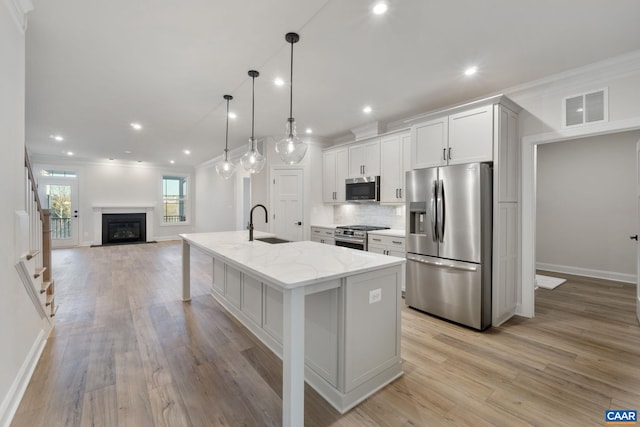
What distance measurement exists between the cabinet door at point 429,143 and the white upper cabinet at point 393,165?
0.51 metres

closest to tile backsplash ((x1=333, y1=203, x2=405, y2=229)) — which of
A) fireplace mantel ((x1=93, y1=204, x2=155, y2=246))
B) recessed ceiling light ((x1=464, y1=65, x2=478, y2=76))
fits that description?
recessed ceiling light ((x1=464, y1=65, x2=478, y2=76))

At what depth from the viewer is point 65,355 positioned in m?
2.39

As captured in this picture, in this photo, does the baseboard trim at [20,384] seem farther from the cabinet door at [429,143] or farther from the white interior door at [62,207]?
the white interior door at [62,207]

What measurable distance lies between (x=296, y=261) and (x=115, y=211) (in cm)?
926

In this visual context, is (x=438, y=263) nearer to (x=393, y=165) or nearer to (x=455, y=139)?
(x=455, y=139)

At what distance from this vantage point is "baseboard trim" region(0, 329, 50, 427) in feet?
5.36

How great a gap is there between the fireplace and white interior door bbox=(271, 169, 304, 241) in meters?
6.26

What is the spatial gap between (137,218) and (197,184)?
7.11ft

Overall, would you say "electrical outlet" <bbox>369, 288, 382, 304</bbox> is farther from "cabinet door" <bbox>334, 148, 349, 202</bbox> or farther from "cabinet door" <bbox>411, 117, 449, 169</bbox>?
"cabinet door" <bbox>334, 148, 349, 202</bbox>

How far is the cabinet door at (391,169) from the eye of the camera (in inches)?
165

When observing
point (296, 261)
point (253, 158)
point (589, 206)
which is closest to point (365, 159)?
point (253, 158)

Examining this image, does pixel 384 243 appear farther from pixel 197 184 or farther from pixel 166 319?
pixel 197 184

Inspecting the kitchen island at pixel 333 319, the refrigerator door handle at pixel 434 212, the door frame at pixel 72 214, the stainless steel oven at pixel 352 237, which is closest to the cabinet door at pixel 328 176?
the stainless steel oven at pixel 352 237

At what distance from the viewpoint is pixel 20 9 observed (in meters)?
1.92
